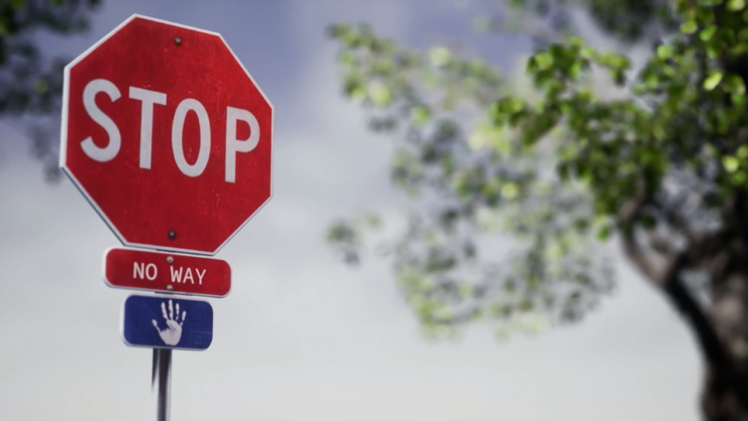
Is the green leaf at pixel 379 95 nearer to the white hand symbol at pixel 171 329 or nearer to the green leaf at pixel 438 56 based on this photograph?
the green leaf at pixel 438 56

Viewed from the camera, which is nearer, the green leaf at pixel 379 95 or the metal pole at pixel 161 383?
the metal pole at pixel 161 383

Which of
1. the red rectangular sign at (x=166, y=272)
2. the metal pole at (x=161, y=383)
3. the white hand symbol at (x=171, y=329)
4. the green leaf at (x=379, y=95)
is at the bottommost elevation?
the metal pole at (x=161, y=383)

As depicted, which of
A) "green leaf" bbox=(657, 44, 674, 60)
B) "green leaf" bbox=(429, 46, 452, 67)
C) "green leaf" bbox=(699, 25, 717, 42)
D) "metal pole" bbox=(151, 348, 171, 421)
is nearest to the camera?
"metal pole" bbox=(151, 348, 171, 421)

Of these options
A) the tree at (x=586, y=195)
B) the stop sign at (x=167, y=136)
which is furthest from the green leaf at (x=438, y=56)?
the stop sign at (x=167, y=136)

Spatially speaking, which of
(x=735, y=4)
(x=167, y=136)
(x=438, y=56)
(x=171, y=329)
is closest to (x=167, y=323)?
(x=171, y=329)

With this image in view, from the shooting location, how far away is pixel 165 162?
3143 millimetres

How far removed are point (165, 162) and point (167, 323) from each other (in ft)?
1.93

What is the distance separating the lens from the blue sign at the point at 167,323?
2898 millimetres

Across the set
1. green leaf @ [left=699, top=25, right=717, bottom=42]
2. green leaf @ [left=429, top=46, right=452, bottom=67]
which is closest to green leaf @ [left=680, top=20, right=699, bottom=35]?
green leaf @ [left=699, top=25, right=717, bottom=42]

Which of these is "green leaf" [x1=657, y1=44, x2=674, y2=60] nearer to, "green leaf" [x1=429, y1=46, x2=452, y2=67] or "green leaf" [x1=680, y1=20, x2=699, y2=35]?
"green leaf" [x1=680, y1=20, x2=699, y2=35]

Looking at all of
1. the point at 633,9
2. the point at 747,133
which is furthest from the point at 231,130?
the point at 633,9

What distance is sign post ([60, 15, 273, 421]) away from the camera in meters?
2.95

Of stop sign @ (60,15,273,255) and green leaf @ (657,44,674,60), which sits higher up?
green leaf @ (657,44,674,60)

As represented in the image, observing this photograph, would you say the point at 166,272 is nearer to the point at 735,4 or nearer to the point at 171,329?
the point at 171,329
